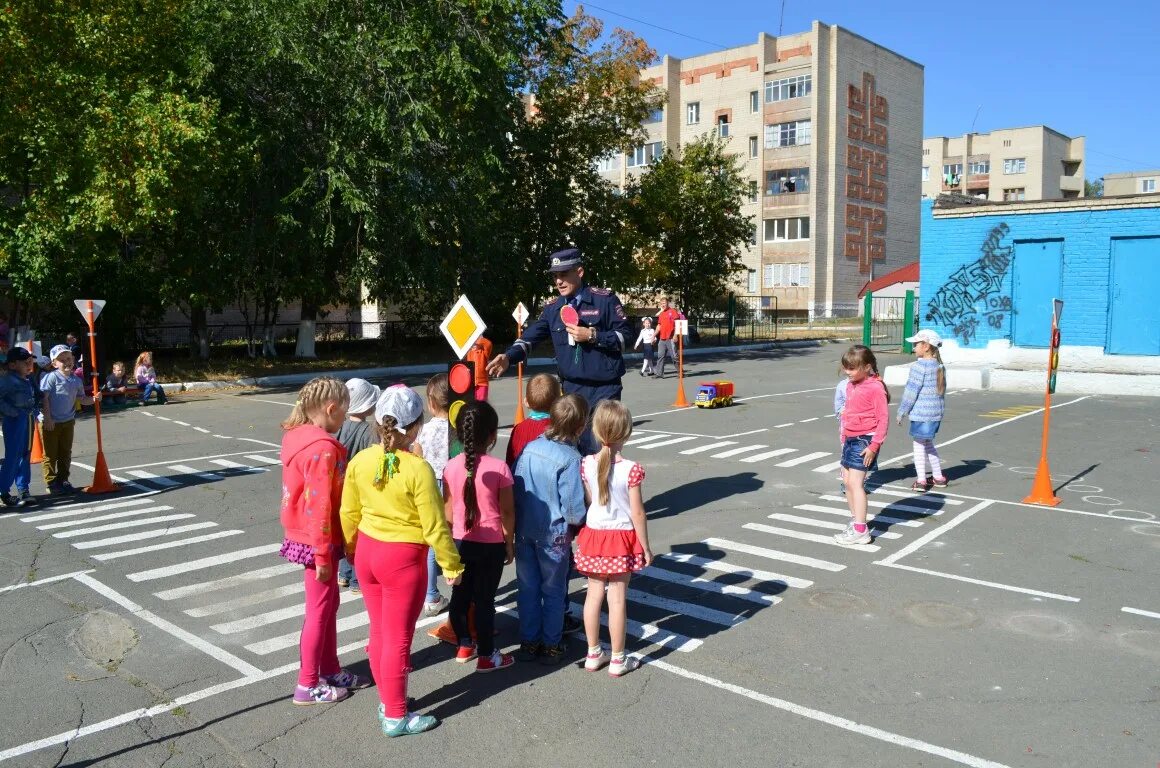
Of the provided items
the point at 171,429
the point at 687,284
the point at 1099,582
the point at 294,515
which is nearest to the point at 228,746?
the point at 294,515

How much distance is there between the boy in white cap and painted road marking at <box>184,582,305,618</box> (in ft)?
16.4

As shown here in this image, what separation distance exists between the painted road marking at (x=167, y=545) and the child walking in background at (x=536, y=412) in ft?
13.2

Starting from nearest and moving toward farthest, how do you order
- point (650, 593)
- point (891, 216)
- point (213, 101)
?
point (650, 593) < point (213, 101) < point (891, 216)

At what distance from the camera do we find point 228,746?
172 inches

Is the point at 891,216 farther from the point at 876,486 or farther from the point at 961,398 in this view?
the point at 876,486

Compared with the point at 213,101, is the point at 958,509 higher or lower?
lower

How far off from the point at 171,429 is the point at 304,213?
30.5ft

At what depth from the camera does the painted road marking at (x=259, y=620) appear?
5.98 metres

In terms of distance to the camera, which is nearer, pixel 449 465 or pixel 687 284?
pixel 449 465

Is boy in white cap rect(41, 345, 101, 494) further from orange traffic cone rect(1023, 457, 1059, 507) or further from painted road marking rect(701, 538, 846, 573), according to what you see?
orange traffic cone rect(1023, 457, 1059, 507)

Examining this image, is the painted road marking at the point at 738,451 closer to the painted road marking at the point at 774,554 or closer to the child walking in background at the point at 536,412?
the painted road marking at the point at 774,554

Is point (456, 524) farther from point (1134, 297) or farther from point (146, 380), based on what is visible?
point (1134, 297)

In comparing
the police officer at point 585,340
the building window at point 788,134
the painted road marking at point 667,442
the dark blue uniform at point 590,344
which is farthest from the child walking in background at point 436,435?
the building window at point 788,134

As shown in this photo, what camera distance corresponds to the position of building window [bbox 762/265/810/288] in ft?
201
